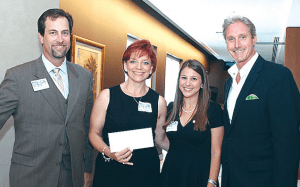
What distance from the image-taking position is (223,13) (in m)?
6.76

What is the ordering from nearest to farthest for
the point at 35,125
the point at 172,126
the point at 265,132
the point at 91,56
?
the point at 265,132 < the point at 35,125 < the point at 172,126 < the point at 91,56

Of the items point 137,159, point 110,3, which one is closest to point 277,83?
point 137,159

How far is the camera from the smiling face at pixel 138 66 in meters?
2.15

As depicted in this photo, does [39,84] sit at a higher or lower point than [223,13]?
lower

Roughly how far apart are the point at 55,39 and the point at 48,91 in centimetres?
37

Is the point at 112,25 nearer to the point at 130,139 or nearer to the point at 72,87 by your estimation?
the point at 72,87

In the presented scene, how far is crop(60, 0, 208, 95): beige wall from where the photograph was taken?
12.6ft

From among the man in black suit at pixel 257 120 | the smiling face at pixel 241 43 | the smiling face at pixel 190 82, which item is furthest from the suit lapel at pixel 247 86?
the smiling face at pixel 190 82

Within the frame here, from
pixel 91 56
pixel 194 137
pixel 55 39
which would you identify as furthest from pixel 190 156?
pixel 91 56

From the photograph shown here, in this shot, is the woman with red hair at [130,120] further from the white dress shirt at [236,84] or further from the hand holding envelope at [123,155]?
the white dress shirt at [236,84]

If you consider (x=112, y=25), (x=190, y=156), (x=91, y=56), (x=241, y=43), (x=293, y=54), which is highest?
(x=112, y=25)

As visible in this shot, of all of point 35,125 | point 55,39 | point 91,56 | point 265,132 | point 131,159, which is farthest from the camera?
point 91,56

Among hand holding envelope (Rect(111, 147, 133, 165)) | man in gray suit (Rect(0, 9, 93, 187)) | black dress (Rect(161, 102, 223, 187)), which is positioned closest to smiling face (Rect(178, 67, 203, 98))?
black dress (Rect(161, 102, 223, 187))

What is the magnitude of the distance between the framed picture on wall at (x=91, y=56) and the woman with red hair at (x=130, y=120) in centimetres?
167
